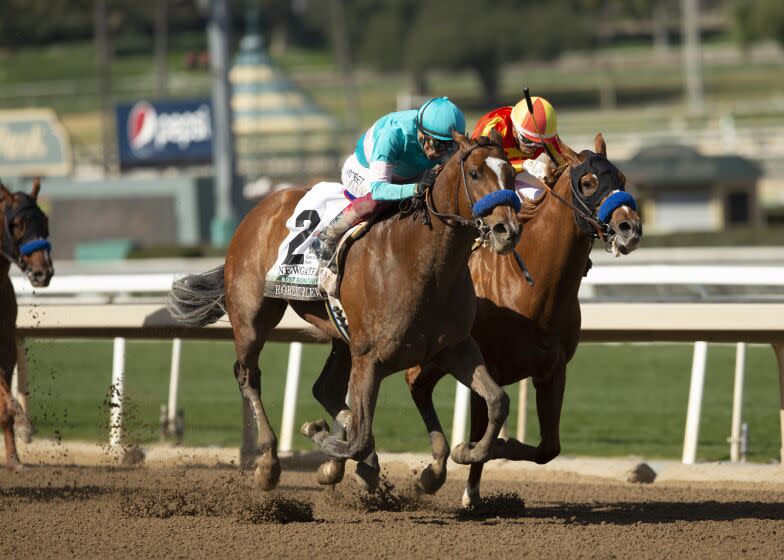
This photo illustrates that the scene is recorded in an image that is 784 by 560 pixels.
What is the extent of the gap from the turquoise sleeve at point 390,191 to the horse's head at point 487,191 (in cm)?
21

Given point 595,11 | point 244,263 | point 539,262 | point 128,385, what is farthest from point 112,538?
point 595,11

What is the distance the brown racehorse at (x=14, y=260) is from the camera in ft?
21.4

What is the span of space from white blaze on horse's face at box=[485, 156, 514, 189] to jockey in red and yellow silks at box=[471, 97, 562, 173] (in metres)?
0.61

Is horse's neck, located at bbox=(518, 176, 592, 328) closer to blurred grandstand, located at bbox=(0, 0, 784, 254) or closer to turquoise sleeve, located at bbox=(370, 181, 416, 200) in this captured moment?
turquoise sleeve, located at bbox=(370, 181, 416, 200)

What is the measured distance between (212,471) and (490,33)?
5460cm

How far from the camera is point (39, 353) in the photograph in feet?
36.1

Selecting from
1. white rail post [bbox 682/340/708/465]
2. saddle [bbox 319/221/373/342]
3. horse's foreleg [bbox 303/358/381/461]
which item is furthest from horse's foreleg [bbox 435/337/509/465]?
white rail post [bbox 682/340/708/465]

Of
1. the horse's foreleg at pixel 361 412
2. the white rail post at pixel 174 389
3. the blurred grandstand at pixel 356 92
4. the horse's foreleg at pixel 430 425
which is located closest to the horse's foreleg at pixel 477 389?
the horse's foreleg at pixel 430 425

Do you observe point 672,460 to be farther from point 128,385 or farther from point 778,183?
point 778,183

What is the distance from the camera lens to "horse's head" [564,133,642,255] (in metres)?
5.03

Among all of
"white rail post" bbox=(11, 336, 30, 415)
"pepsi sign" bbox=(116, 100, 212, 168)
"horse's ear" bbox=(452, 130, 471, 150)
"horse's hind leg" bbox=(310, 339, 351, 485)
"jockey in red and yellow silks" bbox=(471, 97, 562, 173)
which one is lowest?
"white rail post" bbox=(11, 336, 30, 415)

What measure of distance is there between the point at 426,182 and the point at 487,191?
1.19ft

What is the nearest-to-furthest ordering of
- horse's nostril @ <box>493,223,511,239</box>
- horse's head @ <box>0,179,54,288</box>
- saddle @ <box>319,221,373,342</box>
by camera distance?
horse's nostril @ <box>493,223,511,239</box> → saddle @ <box>319,221,373,342</box> → horse's head @ <box>0,179,54,288</box>

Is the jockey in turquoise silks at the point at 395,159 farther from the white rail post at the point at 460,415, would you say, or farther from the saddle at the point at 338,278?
the white rail post at the point at 460,415
